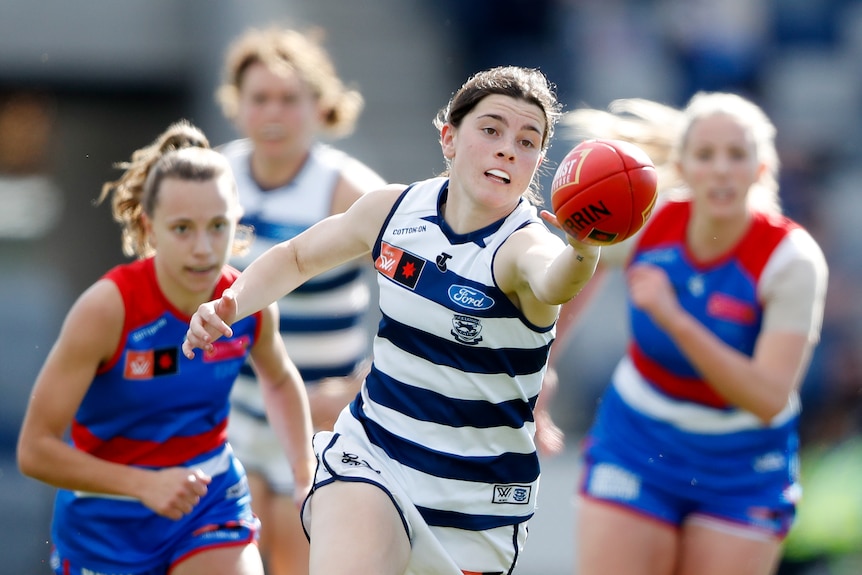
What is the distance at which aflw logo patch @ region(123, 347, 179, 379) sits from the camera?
4195 mm

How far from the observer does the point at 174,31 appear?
40.1 ft

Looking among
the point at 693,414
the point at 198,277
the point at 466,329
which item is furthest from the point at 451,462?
the point at 693,414

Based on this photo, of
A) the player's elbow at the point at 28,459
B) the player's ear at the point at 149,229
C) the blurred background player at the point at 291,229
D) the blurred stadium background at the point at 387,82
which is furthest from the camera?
the blurred stadium background at the point at 387,82

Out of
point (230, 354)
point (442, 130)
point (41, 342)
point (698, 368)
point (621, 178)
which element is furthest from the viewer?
point (41, 342)

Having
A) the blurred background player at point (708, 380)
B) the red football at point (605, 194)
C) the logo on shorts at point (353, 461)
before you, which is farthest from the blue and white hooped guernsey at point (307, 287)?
the red football at point (605, 194)

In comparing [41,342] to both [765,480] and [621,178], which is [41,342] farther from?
[621,178]

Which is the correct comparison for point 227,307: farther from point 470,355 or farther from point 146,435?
point 146,435

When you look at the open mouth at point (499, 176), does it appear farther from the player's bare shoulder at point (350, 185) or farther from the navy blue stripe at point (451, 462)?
the player's bare shoulder at point (350, 185)


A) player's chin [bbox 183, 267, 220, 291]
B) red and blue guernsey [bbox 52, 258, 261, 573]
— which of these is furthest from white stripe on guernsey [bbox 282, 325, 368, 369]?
player's chin [bbox 183, 267, 220, 291]

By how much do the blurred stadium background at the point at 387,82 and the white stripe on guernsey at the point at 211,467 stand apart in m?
5.96

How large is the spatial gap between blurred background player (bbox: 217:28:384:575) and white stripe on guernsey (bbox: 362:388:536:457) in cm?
186

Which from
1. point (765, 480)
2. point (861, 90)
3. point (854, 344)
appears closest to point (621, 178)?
point (765, 480)

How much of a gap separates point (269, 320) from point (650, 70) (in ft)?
25.7

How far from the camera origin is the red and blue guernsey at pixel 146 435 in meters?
4.21
